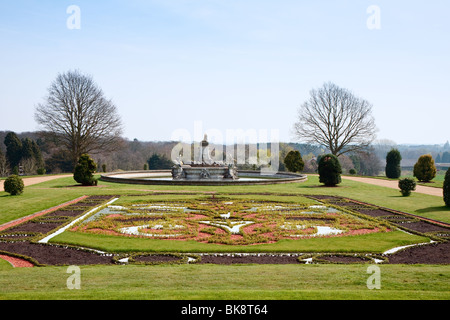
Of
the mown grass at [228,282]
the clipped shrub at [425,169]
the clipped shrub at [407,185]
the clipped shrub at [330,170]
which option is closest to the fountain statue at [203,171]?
the clipped shrub at [330,170]

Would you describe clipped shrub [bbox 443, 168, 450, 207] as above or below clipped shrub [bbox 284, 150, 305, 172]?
below

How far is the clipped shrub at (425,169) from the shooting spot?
34406 mm

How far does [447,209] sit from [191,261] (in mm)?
13660

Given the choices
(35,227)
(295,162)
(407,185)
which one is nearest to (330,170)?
(407,185)

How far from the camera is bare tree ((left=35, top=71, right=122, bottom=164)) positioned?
146ft

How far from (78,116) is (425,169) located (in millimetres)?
38723

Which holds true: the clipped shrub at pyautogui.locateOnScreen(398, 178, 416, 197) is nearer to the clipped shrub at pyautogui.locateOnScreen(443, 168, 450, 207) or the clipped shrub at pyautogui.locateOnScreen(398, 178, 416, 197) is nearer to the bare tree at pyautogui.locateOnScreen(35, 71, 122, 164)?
the clipped shrub at pyautogui.locateOnScreen(443, 168, 450, 207)

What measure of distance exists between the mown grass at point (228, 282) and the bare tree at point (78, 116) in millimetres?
39744

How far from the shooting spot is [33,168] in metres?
51.3

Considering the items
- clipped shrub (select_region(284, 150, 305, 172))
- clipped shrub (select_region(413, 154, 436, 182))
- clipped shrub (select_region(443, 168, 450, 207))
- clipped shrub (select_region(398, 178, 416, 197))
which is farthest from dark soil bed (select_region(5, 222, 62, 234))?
clipped shrub (select_region(413, 154, 436, 182))

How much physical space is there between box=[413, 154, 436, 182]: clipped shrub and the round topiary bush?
33.2 m

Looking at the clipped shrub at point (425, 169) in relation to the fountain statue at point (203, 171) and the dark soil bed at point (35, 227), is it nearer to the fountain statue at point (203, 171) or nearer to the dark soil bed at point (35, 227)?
the fountain statue at point (203, 171)

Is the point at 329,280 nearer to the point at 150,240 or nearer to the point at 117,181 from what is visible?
the point at 150,240

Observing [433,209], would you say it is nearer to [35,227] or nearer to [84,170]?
[35,227]
